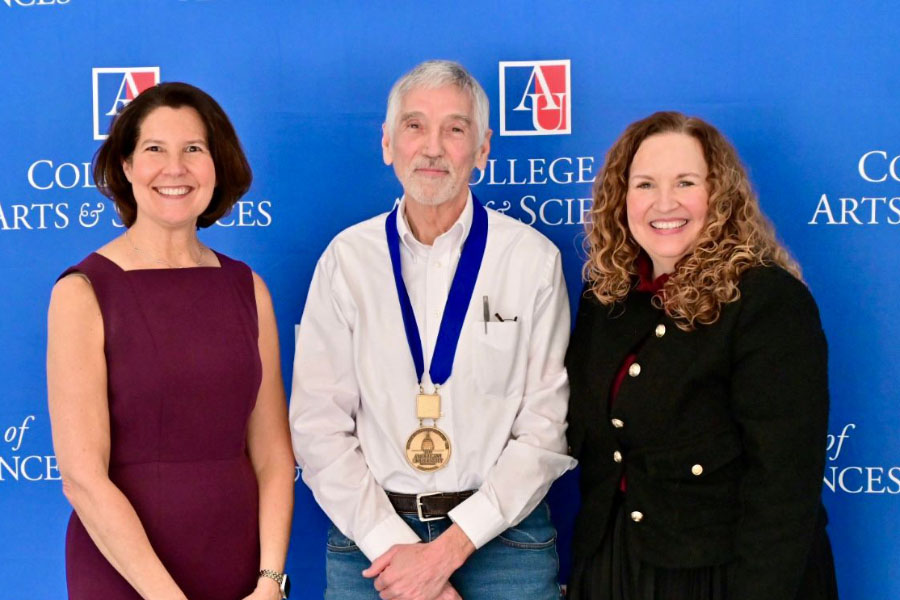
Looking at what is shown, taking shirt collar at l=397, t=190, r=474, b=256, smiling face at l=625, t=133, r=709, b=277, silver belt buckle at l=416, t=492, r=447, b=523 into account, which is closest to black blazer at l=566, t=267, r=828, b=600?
smiling face at l=625, t=133, r=709, b=277

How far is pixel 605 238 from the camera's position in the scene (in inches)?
88.6

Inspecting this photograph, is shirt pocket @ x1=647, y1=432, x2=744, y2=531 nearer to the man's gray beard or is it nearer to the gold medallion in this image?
the gold medallion

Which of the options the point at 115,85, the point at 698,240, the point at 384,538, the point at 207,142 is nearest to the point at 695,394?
the point at 698,240

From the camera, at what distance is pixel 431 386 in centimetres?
237

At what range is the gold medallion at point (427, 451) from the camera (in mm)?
2336

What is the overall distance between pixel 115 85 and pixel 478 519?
1816mm

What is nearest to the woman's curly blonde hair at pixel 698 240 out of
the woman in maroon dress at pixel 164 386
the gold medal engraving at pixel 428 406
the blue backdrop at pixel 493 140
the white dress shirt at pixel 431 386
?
the white dress shirt at pixel 431 386

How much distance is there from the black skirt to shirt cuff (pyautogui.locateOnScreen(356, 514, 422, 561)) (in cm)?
46

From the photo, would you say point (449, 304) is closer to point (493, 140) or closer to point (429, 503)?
point (429, 503)

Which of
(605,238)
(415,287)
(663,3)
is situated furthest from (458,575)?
(663,3)

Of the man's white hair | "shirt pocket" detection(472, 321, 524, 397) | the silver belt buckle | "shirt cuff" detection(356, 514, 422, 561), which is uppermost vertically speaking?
the man's white hair

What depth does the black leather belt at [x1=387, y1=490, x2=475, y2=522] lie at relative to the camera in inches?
91.3

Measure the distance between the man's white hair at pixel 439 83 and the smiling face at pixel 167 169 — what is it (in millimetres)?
535

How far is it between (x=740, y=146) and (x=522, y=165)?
66cm
